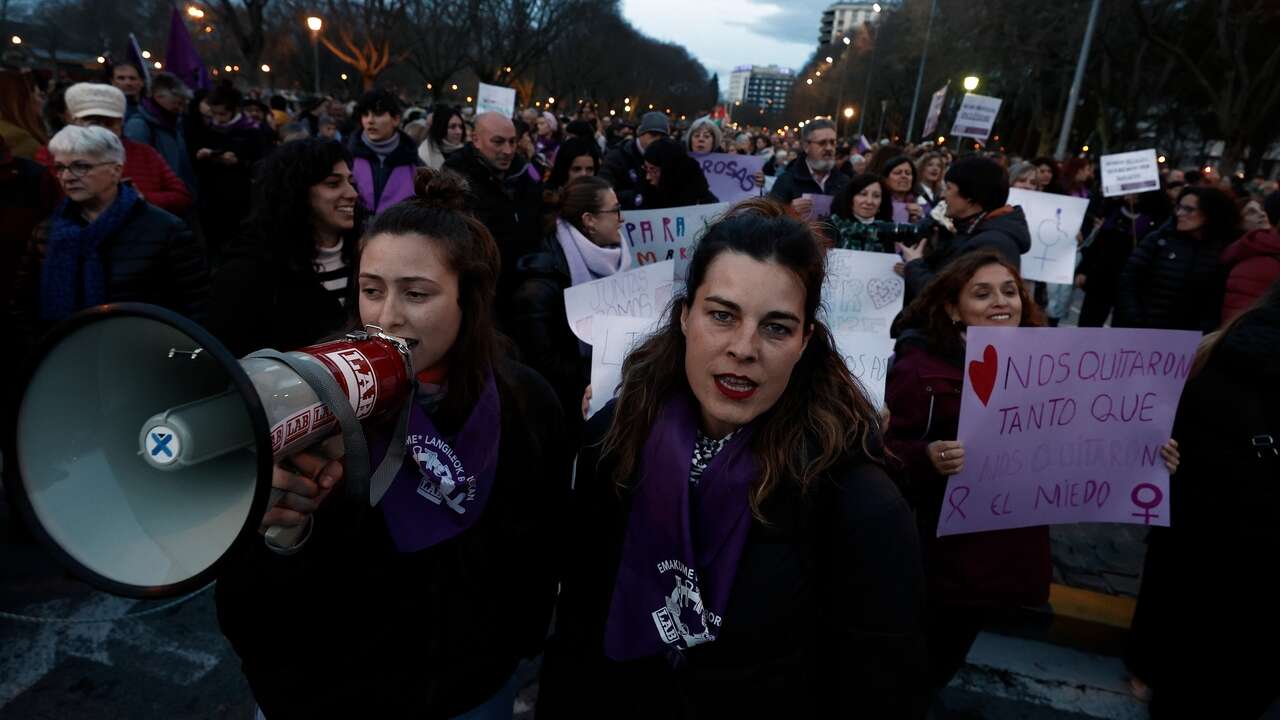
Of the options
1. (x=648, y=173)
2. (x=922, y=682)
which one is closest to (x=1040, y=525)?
(x=922, y=682)

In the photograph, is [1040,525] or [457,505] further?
[1040,525]

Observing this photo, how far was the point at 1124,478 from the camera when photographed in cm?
250

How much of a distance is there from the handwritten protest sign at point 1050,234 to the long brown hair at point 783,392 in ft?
15.4

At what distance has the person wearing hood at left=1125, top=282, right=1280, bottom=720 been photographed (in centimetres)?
241

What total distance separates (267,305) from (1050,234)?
5.51 metres

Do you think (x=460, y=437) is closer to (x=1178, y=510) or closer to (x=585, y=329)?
(x=585, y=329)

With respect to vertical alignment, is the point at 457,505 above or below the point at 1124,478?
above

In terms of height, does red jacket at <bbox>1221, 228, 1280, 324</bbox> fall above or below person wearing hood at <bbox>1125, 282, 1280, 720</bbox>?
above

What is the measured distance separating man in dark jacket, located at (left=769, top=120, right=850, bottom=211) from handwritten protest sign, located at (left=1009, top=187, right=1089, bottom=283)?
144 centimetres

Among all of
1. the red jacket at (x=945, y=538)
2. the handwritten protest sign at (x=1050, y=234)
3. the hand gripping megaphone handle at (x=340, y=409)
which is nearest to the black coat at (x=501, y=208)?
the red jacket at (x=945, y=538)

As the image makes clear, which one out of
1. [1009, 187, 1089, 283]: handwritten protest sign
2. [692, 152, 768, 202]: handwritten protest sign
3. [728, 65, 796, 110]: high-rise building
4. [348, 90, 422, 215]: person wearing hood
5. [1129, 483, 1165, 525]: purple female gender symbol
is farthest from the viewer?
[728, 65, 796, 110]: high-rise building

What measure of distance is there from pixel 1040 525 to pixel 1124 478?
33cm

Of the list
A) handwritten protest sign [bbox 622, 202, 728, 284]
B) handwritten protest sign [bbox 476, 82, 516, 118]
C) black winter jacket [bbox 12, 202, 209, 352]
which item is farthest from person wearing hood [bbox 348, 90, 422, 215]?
handwritten protest sign [bbox 476, 82, 516, 118]

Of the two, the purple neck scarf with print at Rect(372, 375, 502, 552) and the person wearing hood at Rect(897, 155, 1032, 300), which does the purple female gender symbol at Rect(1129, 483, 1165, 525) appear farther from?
the purple neck scarf with print at Rect(372, 375, 502, 552)
